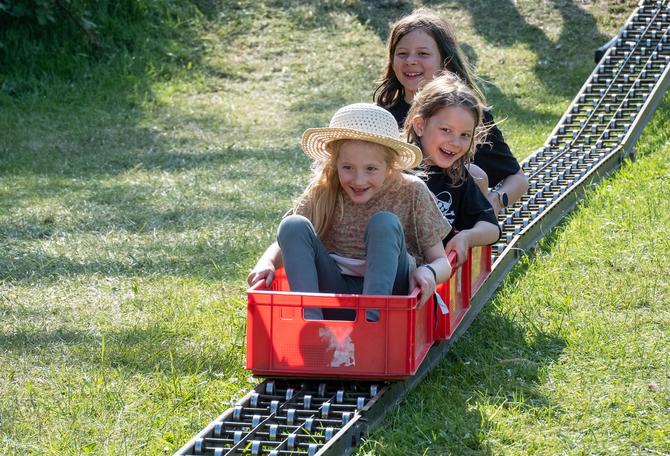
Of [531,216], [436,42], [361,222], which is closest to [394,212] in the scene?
[361,222]

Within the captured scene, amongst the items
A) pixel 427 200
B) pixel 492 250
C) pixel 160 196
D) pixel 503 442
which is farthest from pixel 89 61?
pixel 503 442

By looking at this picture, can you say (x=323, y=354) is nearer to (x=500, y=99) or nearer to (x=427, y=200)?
(x=427, y=200)

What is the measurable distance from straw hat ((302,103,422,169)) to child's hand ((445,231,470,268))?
45cm

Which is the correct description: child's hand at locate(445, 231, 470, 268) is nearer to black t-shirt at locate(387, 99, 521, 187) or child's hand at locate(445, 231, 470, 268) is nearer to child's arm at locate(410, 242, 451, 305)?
child's arm at locate(410, 242, 451, 305)

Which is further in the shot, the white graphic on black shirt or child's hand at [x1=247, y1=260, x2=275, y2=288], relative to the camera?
the white graphic on black shirt

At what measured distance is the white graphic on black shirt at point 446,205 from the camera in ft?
17.4

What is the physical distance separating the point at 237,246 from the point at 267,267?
222cm

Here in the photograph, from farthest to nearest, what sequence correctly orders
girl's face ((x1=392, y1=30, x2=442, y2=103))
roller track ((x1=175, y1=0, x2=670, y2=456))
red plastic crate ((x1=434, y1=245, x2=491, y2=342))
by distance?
girl's face ((x1=392, y1=30, x2=442, y2=103)), red plastic crate ((x1=434, y1=245, x2=491, y2=342)), roller track ((x1=175, y1=0, x2=670, y2=456))

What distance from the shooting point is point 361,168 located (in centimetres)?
463

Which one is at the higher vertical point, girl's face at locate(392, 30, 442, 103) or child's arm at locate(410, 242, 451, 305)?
girl's face at locate(392, 30, 442, 103)

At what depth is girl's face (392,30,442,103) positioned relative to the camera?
19.8ft

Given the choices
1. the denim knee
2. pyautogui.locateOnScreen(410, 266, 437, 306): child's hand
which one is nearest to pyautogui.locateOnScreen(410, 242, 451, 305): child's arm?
pyautogui.locateOnScreen(410, 266, 437, 306): child's hand

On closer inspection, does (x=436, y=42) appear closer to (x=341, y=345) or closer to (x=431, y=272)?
(x=431, y=272)

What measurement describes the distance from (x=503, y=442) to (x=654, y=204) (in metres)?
3.30
